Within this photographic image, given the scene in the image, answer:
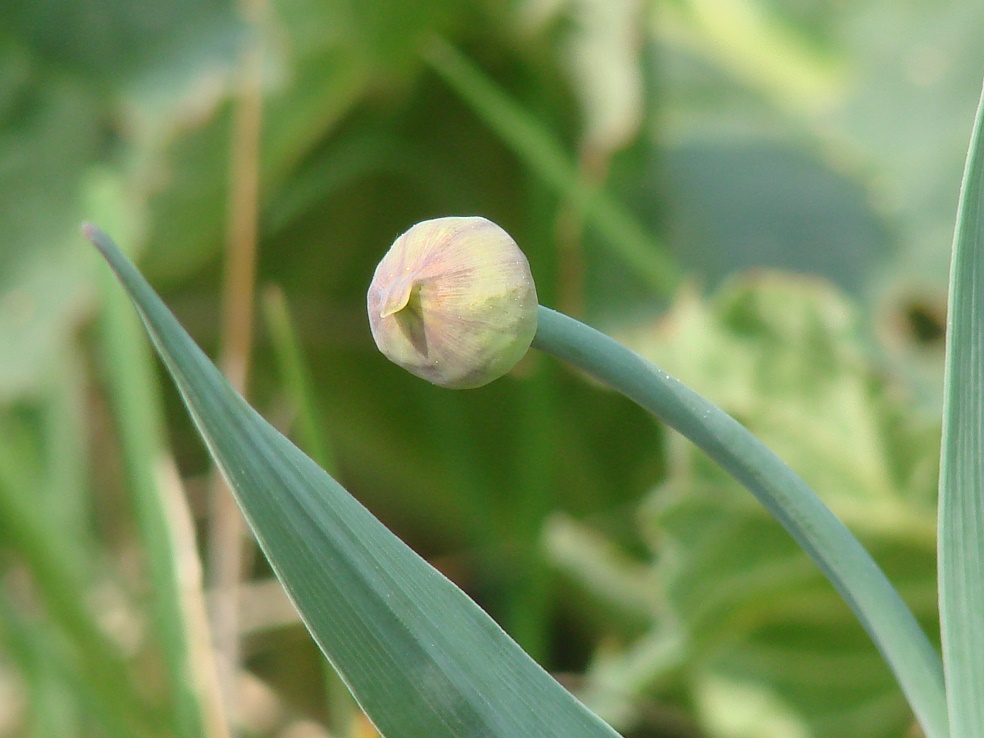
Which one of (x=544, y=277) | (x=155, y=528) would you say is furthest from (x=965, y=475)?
(x=544, y=277)

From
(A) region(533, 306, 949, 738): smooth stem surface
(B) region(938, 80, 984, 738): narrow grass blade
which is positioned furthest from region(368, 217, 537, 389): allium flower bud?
(B) region(938, 80, 984, 738): narrow grass blade

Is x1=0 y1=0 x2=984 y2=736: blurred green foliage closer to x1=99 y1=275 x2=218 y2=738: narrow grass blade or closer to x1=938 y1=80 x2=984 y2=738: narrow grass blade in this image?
x1=99 y1=275 x2=218 y2=738: narrow grass blade

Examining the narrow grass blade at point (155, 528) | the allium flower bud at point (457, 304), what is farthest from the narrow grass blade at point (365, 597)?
the narrow grass blade at point (155, 528)

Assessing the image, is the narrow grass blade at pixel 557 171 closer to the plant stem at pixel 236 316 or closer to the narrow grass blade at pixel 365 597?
the plant stem at pixel 236 316

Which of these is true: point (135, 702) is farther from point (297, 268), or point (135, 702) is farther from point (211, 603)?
point (297, 268)

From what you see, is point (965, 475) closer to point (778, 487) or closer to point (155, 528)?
point (778, 487)
